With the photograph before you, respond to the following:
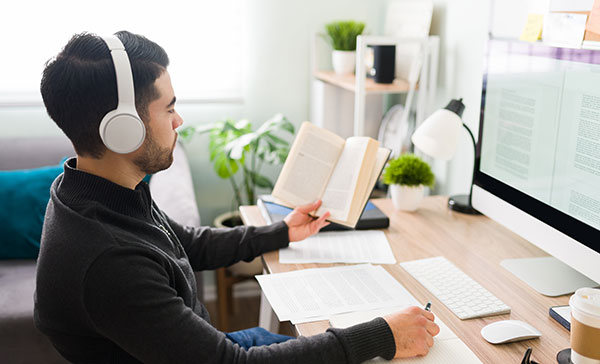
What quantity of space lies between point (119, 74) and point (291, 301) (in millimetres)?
543

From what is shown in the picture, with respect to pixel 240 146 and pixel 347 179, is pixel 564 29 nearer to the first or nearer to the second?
pixel 347 179

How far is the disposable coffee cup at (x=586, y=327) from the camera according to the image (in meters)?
0.85

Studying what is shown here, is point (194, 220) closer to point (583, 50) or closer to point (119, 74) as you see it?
point (119, 74)

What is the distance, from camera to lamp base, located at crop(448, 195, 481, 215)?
1650 millimetres

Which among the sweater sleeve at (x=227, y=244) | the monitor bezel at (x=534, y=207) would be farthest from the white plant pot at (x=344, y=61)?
the sweater sleeve at (x=227, y=244)

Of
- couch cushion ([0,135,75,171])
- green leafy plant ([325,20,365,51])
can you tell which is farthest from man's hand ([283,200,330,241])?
couch cushion ([0,135,75,171])

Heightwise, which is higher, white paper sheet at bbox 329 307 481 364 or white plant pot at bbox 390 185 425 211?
white plant pot at bbox 390 185 425 211

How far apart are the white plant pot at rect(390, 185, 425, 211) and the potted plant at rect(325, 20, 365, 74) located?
30.0 inches

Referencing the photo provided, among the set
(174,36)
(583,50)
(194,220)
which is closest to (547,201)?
(583,50)

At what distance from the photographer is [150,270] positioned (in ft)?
2.88

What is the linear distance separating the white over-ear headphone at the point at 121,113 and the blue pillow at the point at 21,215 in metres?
1.27

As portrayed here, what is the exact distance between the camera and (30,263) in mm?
2012

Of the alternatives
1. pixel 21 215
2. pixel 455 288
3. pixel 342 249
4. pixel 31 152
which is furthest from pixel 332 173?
pixel 31 152

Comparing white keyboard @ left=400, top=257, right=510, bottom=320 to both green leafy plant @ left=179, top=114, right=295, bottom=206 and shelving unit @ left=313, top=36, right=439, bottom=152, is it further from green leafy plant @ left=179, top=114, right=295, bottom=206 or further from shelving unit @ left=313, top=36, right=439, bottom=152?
green leafy plant @ left=179, top=114, right=295, bottom=206
